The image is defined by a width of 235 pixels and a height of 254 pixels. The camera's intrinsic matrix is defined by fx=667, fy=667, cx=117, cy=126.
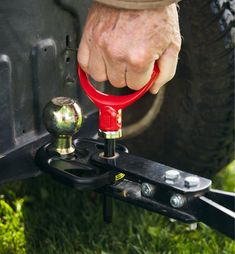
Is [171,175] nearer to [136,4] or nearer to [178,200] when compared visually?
[178,200]

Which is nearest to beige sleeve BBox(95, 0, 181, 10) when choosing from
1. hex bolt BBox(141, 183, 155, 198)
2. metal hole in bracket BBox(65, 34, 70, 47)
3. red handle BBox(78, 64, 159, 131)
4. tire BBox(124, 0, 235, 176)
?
red handle BBox(78, 64, 159, 131)

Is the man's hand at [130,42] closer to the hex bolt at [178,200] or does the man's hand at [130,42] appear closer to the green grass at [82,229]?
the hex bolt at [178,200]

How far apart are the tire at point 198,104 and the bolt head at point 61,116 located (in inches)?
22.1

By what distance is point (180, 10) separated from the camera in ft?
7.03

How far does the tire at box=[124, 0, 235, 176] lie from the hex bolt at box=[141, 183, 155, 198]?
622 mm

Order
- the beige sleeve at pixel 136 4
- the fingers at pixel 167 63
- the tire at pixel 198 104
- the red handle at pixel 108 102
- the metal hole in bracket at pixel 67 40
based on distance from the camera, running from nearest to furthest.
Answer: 1. the beige sleeve at pixel 136 4
2. the fingers at pixel 167 63
3. the red handle at pixel 108 102
4. the metal hole in bracket at pixel 67 40
5. the tire at pixel 198 104

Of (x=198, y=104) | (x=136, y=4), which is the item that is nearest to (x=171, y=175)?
(x=136, y=4)

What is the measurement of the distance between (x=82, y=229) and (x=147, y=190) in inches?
25.4

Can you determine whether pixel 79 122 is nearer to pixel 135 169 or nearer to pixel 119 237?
pixel 135 169

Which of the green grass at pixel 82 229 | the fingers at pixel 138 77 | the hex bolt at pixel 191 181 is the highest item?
the fingers at pixel 138 77

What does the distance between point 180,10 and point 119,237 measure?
780mm

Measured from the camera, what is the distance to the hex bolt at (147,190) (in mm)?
1722

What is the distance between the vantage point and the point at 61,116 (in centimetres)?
178

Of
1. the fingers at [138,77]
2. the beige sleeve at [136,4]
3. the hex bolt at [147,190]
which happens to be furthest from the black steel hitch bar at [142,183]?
the beige sleeve at [136,4]
